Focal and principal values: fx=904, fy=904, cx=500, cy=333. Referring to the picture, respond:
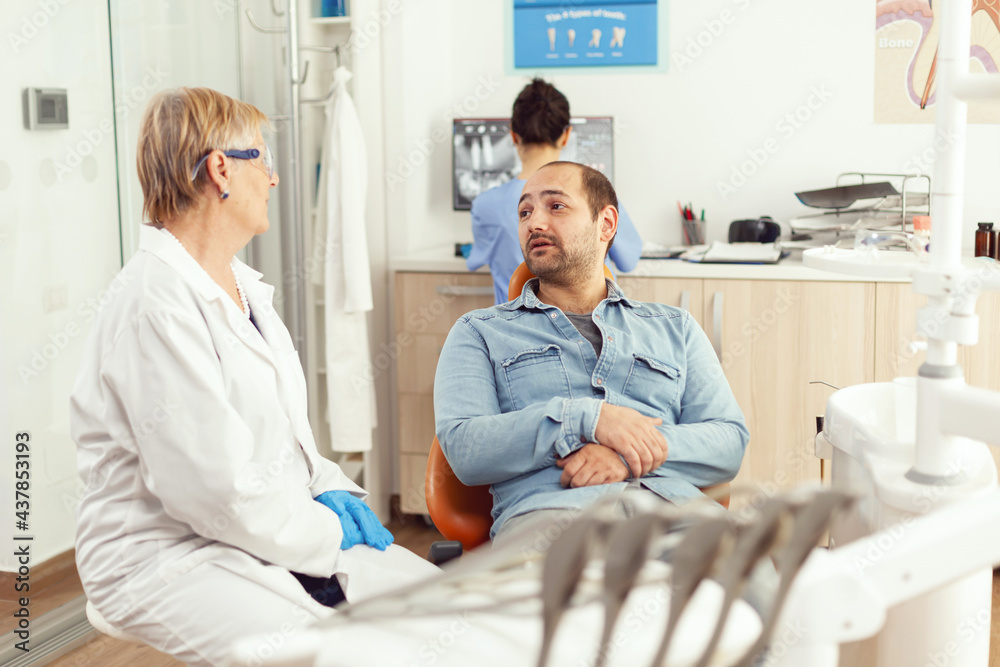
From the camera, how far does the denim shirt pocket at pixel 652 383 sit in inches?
70.6

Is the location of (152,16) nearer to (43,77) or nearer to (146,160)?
(43,77)

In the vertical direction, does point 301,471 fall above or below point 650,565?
below

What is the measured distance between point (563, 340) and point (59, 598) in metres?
1.55

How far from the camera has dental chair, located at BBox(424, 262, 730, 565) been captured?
1634 millimetres

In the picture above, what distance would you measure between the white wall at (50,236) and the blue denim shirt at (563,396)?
1144 mm

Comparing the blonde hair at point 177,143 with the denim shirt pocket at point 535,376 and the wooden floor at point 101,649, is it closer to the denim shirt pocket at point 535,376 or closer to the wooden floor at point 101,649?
the denim shirt pocket at point 535,376

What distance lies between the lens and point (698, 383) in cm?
184

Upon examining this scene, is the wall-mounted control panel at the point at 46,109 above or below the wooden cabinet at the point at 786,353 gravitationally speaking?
above

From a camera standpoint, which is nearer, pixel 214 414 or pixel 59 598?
pixel 214 414

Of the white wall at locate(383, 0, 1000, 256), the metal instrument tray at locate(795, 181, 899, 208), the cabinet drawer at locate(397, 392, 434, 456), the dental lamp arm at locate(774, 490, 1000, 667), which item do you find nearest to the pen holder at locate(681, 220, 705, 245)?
the white wall at locate(383, 0, 1000, 256)

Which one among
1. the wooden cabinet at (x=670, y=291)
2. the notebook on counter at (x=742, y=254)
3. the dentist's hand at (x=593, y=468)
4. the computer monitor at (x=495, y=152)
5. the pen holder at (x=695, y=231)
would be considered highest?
the computer monitor at (x=495, y=152)

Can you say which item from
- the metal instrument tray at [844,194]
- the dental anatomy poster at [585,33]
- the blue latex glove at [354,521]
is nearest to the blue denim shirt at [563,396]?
the blue latex glove at [354,521]

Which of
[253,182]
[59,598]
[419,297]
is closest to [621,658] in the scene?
[253,182]

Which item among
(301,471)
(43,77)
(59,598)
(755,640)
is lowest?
(59,598)
